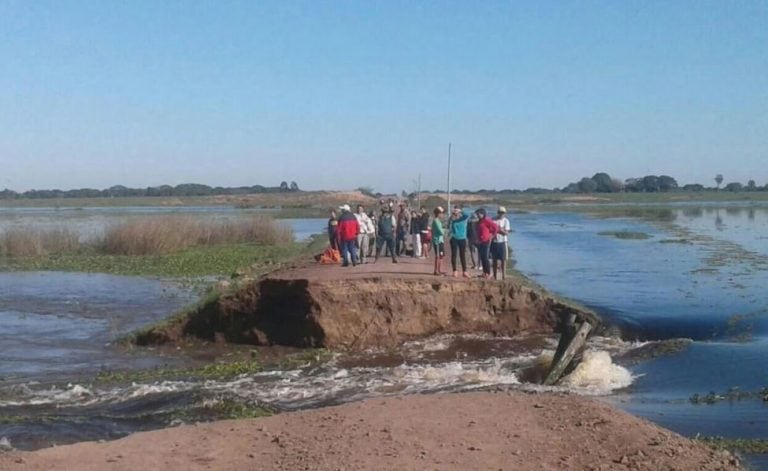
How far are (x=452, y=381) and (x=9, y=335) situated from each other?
1117cm

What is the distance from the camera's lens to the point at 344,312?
17.4 meters

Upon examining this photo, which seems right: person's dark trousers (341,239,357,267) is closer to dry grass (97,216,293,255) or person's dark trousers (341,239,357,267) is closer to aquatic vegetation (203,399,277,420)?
aquatic vegetation (203,399,277,420)

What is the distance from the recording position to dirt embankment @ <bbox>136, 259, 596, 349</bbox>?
683 inches

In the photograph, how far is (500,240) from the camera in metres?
19.1

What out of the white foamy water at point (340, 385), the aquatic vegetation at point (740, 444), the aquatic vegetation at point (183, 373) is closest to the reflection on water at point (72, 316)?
the aquatic vegetation at point (183, 373)

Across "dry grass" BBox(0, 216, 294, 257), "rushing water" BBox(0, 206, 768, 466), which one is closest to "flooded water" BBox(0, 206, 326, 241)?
"dry grass" BBox(0, 216, 294, 257)

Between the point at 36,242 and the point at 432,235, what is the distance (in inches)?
1109

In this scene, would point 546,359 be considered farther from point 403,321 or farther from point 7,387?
point 7,387

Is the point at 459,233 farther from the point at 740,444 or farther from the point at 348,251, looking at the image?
the point at 740,444

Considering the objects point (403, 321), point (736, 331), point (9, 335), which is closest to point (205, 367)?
point (403, 321)

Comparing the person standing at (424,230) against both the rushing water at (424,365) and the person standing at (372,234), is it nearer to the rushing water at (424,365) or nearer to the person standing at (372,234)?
the person standing at (372,234)

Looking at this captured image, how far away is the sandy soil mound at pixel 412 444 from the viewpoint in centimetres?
822

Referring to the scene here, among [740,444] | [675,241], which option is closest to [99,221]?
[675,241]

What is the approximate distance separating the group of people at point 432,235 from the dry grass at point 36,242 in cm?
2285
